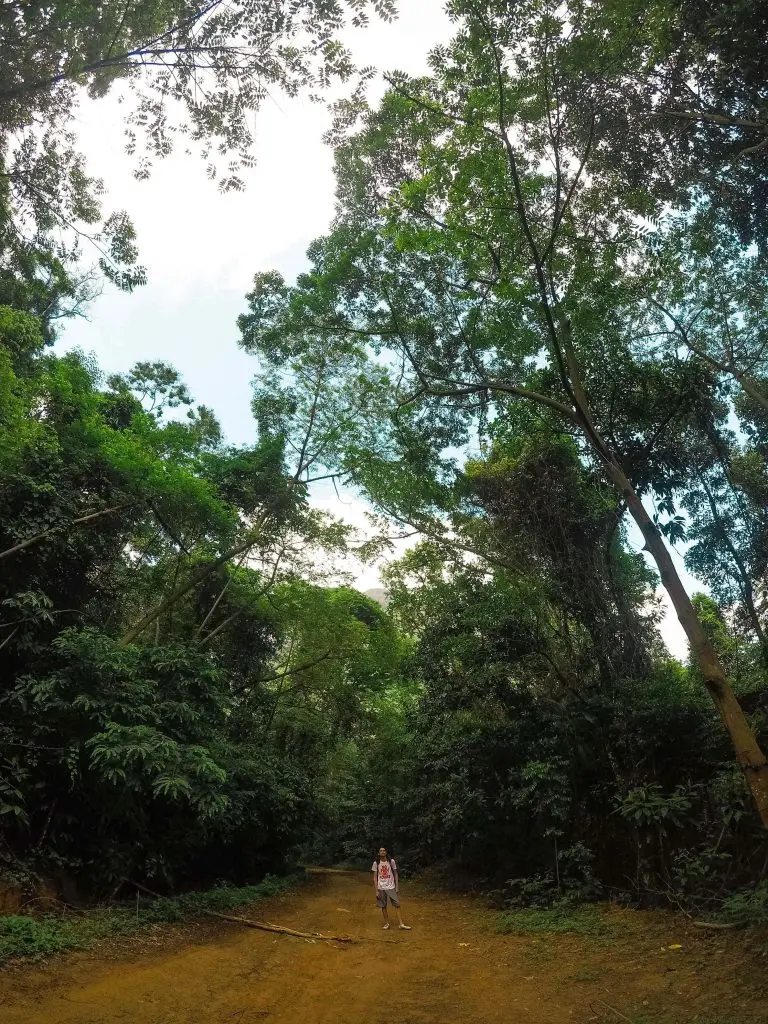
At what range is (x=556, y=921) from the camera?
8.40 meters

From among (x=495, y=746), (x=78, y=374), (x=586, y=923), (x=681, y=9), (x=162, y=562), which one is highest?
(x=681, y=9)

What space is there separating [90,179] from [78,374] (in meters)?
3.16

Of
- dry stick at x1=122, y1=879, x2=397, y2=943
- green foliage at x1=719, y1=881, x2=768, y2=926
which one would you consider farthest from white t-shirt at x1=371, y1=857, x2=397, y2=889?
green foliage at x1=719, y1=881, x2=768, y2=926

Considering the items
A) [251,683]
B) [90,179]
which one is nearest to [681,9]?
[90,179]

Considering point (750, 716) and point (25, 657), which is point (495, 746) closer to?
point (750, 716)

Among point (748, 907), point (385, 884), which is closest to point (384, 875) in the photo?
point (385, 884)

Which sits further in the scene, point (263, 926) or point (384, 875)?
point (384, 875)

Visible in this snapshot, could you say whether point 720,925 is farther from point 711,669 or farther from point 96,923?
point 96,923

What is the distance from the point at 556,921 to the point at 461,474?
804 cm

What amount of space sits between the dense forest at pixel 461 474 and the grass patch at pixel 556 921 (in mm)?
706

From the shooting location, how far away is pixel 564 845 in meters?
10.4

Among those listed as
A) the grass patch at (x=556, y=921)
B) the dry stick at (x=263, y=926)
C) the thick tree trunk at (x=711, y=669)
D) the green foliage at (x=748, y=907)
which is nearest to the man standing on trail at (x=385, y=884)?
the dry stick at (x=263, y=926)

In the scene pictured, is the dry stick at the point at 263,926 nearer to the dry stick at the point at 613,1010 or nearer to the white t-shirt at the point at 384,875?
the white t-shirt at the point at 384,875

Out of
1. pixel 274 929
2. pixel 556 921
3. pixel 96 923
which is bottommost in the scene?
pixel 556 921
